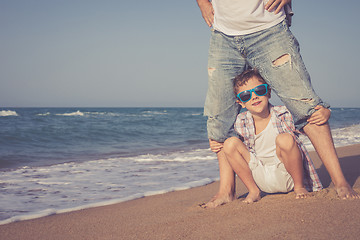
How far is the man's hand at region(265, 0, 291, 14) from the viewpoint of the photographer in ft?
7.69

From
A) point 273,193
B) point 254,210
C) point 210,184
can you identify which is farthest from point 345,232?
point 210,184

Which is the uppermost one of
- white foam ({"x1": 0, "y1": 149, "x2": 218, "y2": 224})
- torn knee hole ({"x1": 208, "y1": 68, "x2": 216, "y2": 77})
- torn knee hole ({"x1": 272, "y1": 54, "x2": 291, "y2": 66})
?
torn knee hole ({"x1": 272, "y1": 54, "x2": 291, "y2": 66})

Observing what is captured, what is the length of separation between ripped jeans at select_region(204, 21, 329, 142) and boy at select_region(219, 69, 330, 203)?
94mm

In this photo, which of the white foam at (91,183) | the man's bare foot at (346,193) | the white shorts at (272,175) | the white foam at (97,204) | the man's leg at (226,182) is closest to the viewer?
the man's bare foot at (346,193)

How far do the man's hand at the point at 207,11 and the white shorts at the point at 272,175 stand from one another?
1.16 metres

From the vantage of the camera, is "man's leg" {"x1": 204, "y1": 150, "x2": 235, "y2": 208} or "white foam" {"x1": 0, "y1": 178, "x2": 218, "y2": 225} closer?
"man's leg" {"x1": 204, "y1": 150, "x2": 235, "y2": 208}

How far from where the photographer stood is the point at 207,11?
274 cm

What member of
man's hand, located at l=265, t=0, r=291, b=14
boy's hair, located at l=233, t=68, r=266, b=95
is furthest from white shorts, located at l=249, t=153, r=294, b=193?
man's hand, located at l=265, t=0, r=291, b=14

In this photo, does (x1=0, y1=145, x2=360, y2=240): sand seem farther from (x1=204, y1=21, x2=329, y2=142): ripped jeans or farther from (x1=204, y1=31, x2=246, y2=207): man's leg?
(x1=204, y1=21, x2=329, y2=142): ripped jeans

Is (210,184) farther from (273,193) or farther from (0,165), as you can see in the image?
(0,165)

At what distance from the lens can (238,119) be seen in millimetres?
2742

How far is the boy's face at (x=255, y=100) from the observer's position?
257 centimetres

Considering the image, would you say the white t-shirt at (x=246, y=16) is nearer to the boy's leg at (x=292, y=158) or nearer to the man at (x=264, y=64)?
A: the man at (x=264, y=64)

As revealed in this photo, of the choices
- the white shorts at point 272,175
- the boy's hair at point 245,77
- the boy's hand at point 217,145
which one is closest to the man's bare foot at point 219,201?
the white shorts at point 272,175
